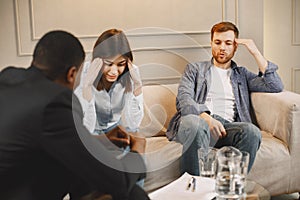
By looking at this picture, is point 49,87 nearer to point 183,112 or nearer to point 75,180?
point 75,180

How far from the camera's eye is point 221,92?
262 centimetres

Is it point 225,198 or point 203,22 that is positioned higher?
point 203,22

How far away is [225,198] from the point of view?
5.20 feet

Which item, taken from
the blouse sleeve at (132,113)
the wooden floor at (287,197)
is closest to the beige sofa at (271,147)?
the wooden floor at (287,197)

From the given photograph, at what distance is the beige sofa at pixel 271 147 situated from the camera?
7.38 ft

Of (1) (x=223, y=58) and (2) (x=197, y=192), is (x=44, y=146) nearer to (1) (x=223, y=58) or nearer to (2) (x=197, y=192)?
(2) (x=197, y=192)

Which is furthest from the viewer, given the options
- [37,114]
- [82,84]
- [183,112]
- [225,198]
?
[183,112]

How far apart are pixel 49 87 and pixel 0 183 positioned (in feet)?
0.92

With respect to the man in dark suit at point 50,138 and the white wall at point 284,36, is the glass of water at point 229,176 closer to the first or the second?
the man in dark suit at point 50,138

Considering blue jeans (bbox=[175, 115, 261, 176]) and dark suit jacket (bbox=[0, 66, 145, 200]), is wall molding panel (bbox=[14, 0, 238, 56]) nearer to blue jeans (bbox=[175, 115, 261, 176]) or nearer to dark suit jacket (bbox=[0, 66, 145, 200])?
blue jeans (bbox=[175, 115, 261, 176])

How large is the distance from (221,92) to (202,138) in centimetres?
44

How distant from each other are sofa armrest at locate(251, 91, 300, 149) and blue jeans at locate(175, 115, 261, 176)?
0.16 meters

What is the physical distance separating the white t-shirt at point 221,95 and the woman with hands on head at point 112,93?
0.89m

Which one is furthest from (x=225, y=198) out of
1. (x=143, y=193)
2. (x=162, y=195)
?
(x=143, y=193)
